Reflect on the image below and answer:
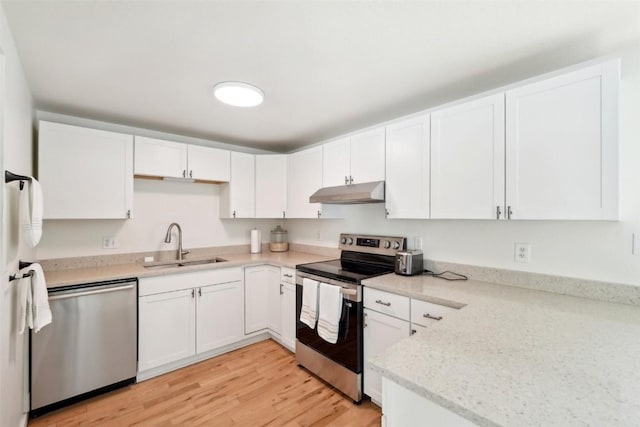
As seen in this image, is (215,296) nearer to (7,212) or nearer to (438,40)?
(7,212)

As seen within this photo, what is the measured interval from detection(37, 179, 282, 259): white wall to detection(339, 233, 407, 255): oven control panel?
1353 millimetres

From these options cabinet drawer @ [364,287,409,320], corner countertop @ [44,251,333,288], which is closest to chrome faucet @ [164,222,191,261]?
corner countertop @ [44,251,333,288]

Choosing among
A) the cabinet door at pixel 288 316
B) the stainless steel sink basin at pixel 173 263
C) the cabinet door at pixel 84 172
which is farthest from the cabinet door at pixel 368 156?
the cabinet door at pixel 84 172

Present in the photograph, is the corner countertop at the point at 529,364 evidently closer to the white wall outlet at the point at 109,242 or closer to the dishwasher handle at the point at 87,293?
the dishwasher handle at the point at 87,293

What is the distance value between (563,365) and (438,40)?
1.53 metres

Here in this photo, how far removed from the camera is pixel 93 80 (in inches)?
76.5

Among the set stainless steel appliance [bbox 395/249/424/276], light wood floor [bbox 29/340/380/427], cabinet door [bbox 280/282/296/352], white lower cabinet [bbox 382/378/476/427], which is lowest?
light wood floor [bbox 29/340/380/427]

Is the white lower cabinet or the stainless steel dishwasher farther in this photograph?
the stainless steel dishwasher

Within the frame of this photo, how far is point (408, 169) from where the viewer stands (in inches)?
88.5

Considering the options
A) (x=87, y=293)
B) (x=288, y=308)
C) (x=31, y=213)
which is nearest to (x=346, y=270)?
(x=288, y=308)

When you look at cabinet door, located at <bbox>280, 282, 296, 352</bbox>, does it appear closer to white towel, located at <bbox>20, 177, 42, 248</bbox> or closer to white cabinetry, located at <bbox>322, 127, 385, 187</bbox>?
white cabinetry, located at <bbox>322, 127, 385, 187</bbox>

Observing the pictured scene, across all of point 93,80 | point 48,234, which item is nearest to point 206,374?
point 48,234

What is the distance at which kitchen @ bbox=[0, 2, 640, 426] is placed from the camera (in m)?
1.35

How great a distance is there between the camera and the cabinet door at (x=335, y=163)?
2732 millimetres
